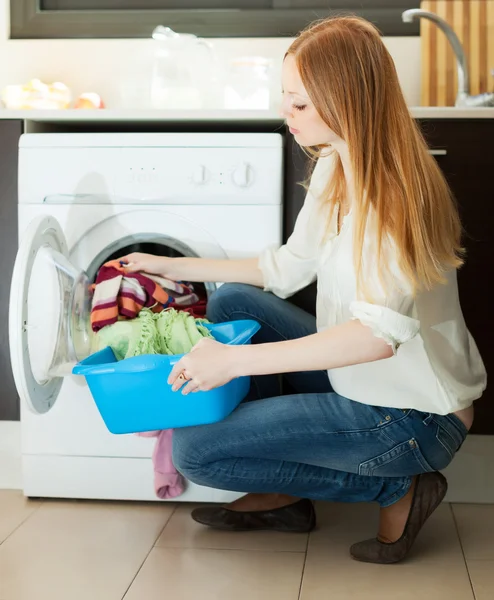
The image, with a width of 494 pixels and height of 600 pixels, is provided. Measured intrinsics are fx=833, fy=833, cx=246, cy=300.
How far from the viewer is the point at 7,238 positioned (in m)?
2.09

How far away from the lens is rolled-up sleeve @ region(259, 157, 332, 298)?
70.8 inches

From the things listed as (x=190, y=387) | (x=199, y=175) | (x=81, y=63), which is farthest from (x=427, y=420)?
(x=81, y=63)

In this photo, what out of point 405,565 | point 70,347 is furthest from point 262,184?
point 405,565

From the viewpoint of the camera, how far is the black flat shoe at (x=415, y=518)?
1.72m

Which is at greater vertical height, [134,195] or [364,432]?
[134,195]

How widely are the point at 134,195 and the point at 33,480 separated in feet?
2.50

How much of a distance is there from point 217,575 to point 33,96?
146 centimetres

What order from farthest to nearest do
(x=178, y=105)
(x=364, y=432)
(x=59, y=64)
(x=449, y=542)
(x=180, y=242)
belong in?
1. (x=59, y=64)
2. (x=178, y=105)
3. (x=180, y=242)
4. (x=449, y=542)
5. (x=364, y=432)

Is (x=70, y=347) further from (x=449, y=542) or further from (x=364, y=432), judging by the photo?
(x=449, y=542)

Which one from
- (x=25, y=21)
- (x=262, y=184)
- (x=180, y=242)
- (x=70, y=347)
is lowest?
(x=70, y=347)

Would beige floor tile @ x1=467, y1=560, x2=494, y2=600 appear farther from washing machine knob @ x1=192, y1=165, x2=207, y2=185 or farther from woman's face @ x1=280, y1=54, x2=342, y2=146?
washing machine knob @ x1=192, y1=165, x2=207, y2=185

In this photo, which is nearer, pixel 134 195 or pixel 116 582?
pixel 116 582

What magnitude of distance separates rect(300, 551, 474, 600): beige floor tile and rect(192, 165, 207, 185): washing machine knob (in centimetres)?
88

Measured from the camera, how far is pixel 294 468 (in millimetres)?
1687
